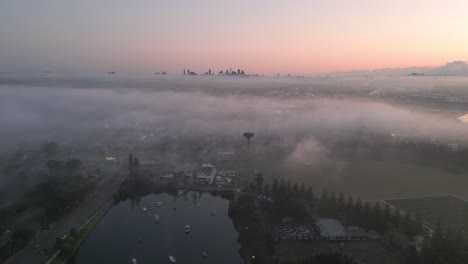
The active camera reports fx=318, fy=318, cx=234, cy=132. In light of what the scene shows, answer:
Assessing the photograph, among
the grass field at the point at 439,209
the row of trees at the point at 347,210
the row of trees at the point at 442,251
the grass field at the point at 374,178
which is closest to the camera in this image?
the row of trees at the point at 442,251

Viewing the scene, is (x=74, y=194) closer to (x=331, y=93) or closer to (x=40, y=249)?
(x=40, y=249)

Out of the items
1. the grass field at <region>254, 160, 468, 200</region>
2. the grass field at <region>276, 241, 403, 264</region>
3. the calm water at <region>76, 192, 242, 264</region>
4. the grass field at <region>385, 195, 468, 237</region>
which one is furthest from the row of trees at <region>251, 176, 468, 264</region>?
the calm water at <region>76, 192, 242, 264</region>

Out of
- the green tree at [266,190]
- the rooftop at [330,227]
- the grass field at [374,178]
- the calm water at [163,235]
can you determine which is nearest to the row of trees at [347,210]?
the green tree at [266,190]

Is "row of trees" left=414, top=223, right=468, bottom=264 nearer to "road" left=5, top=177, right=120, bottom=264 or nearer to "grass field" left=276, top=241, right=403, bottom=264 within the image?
"grass field" left=276, top=241, right=403, bottom=264

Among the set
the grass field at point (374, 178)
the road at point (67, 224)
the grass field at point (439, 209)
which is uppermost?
the grass field at point (374, 178)

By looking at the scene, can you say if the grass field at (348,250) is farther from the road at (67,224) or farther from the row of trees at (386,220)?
the road at (67,224)

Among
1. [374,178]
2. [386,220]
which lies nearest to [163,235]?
[386,220]
